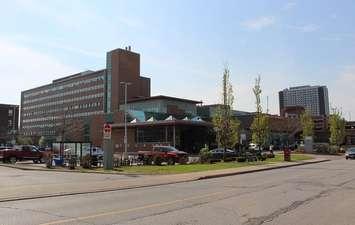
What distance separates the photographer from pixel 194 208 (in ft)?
45.5

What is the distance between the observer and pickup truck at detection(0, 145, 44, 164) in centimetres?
4914

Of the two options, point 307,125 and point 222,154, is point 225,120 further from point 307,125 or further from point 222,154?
point 307,125

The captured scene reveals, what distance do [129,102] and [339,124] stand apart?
175ft

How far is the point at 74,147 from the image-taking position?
42562 mm

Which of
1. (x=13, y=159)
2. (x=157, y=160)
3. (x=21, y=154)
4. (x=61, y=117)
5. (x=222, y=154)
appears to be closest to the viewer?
(x=157, y=160)

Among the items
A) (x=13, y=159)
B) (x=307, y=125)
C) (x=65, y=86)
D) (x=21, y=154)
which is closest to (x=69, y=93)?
(x=65, y=86)

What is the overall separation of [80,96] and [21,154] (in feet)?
366

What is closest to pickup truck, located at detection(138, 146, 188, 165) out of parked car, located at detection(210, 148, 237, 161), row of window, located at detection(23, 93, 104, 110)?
parked car, located at detection(210, 148, 237, 161)

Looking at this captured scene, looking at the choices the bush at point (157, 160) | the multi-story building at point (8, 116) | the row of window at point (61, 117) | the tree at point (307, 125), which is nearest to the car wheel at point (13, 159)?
the bush at point (157, 160)

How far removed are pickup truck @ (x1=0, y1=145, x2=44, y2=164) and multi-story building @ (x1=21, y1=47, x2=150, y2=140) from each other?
214 feet

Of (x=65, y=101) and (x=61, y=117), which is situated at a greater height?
(x=65, y=101)

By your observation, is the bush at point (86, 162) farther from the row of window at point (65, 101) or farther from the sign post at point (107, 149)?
the row of window at point (65, 101)

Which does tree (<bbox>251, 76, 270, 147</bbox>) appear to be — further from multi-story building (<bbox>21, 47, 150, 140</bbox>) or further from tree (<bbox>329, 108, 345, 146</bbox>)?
multi-story building (<bbox>21, 47, 150, 140</bbox>)

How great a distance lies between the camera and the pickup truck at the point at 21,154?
4914cm
